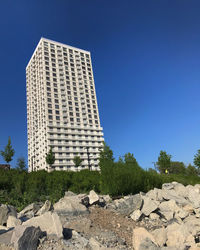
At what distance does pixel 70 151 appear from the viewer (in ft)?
204

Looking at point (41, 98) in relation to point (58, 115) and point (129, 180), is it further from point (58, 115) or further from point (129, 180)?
point (129, 180)

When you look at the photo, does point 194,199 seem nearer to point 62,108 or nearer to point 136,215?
point 136,215

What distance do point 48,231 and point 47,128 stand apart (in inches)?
2324

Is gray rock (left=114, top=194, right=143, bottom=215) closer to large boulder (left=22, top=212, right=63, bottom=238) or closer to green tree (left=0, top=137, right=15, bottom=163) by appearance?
large boulder (left=22, top=212, right=63, bottom=238)

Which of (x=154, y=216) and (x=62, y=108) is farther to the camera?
(x=62, y=108)

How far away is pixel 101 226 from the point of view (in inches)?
164

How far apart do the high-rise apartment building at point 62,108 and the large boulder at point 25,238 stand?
185 feet

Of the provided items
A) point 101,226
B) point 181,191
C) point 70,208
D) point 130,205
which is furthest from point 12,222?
point 181,191

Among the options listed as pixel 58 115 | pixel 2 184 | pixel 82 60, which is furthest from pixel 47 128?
pixel 2 184

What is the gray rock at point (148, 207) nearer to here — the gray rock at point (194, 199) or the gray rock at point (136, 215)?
the gray rock at point (136, 215)

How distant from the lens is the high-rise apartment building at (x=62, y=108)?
61.8 meters

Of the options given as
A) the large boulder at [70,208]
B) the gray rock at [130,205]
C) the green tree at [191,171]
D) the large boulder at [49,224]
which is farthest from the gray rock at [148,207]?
the green tree at [191,171]

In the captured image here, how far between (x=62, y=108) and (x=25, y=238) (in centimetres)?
6478

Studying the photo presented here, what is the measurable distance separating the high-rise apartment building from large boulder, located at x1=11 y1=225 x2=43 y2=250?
56.4 meters
